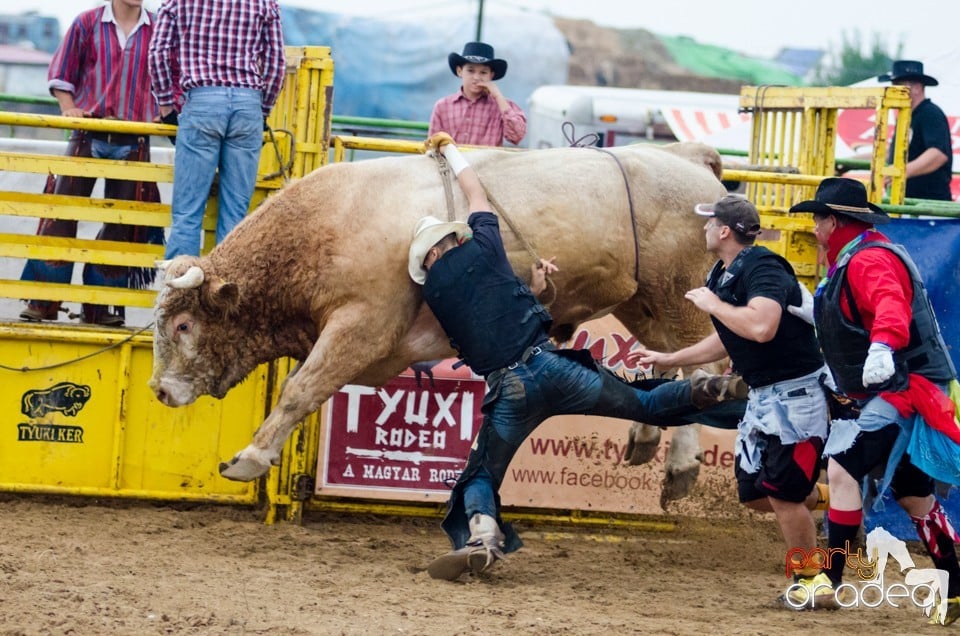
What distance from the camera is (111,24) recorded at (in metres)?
7.55

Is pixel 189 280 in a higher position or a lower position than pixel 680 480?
higher

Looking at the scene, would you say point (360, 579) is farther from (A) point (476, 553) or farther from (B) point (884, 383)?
(B) point (884, 383)

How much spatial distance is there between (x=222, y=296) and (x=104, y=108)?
2.08 metres

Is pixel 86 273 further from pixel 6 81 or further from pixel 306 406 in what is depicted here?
pixel 6 81

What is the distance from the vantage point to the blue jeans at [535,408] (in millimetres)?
5926

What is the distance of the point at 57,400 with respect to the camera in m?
7.07

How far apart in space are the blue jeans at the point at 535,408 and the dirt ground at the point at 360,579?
40 centimetres

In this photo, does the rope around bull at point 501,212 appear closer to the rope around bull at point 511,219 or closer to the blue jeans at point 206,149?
the rope around bull at point 511,219

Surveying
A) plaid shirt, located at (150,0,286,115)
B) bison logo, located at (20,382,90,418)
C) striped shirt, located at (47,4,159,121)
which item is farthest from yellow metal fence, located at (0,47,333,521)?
striped shirt, located at (47,4,159,121)

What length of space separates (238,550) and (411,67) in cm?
2266

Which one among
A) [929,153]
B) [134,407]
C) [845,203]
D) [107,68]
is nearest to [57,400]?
[134,407]

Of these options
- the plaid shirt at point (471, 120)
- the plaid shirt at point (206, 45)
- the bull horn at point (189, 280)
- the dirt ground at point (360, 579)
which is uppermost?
the plaid shirt at point (206, 45)

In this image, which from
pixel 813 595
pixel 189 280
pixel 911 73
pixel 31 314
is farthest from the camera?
pixel 911 73

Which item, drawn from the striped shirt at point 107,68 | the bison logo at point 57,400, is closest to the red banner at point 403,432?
the bison logo at point 57,400
